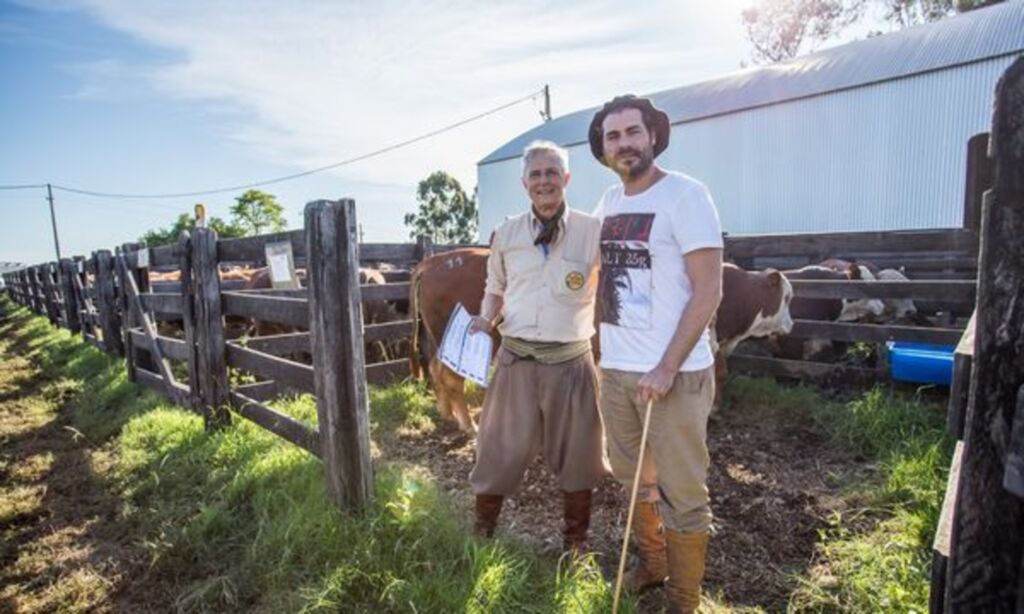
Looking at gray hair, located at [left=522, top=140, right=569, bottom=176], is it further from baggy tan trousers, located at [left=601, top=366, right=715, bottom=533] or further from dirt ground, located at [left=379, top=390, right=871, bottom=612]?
dirt ground, located at [left=379, top=390, right=871, bottom=612]

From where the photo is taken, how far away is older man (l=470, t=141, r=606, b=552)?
2.96m

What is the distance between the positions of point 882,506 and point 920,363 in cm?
198

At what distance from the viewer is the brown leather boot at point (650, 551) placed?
2863 mm

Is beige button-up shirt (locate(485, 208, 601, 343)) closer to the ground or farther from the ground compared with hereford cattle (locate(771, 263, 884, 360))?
farther from the ground

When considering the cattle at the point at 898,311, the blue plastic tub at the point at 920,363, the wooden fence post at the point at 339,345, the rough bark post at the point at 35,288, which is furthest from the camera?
the rough bark post at the point at 35,288

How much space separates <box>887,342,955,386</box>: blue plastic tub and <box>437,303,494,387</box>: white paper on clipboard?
12.4 ft

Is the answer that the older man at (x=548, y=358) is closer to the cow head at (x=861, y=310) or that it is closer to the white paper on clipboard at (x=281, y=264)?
the white paper on clipboard at (x=281, y=264)

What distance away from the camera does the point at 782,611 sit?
2738mm

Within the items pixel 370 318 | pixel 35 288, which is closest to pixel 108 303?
pixel 370 318

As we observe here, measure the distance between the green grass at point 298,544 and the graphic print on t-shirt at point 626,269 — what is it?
44.7 inches

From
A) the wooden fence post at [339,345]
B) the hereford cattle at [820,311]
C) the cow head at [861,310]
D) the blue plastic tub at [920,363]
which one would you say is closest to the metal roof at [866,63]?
the hereford cattle at [820,311]

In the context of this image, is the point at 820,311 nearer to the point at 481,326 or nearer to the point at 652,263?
the point at 481,326

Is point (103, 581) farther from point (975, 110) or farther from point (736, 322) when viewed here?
point (975, 110)

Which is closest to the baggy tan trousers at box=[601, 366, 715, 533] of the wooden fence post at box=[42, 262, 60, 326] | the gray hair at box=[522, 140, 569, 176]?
the gray hair at box=[522, 140, 569, 176]
